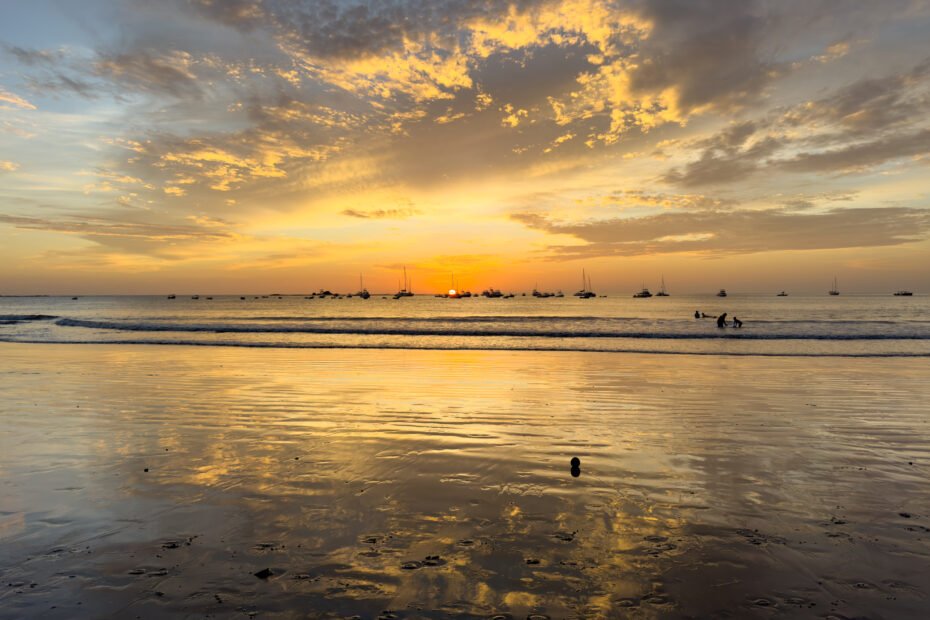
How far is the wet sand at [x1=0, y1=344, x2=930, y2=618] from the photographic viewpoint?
17.0ft

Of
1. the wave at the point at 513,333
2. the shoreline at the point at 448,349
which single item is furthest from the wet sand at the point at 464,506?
the wave at the point at 513,333

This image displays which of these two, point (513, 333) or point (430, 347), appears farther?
point (513, 333)

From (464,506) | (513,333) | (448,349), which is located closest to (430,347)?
(448,349)

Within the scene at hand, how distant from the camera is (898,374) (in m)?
21.8

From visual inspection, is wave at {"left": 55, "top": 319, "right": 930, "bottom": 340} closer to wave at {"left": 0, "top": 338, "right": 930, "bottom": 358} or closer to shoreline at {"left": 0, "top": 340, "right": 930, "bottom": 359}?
wave at {"left": 0, "top": 338, "right": 930, "bottom": 358}

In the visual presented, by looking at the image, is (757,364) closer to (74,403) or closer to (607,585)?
(607,585)

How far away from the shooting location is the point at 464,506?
294 inches

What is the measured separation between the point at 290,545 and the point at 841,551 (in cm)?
651

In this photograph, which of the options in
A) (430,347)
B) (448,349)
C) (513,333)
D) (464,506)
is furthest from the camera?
(513,333)

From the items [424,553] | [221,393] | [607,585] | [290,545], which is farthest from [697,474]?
[221,393]

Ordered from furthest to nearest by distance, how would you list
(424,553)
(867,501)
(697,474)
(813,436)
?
(813,436) → (697,474) → (867,501) → (424,553)

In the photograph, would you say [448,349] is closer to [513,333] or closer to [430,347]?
[430,347]

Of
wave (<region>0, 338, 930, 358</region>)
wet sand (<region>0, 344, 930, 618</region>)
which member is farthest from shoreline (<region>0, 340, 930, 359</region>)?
wet sand (<region>0, 344, 930, 618</region>)

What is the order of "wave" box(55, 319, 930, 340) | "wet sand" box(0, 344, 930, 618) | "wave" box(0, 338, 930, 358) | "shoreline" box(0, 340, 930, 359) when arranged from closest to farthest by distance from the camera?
"wet sand" box(0, 344, 930, 618), "shoreline" box(0, 340, 930, 359), "wave" box(0, 338, 930, 358), "wave" box(55, 319, 930, 340)
